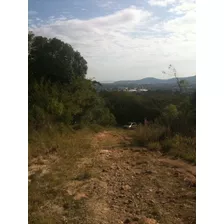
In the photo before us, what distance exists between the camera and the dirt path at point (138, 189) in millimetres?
1986

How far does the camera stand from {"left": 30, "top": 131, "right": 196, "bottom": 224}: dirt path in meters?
1.95

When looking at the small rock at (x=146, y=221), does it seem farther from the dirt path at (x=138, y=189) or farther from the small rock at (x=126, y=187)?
the small rock at (x=126, y=187)

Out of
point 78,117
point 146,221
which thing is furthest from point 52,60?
point 146,221

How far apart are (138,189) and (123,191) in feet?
0.47

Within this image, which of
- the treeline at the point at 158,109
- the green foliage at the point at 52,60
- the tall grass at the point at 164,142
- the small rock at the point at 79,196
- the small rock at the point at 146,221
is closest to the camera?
the small rock at the point at 146,221

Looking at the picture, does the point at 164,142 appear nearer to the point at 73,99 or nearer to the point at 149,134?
the point at 149,134

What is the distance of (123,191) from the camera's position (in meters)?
2.36

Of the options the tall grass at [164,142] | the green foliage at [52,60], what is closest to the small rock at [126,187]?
the tall grass at [164,142]

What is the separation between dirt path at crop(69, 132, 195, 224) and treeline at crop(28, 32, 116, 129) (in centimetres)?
98

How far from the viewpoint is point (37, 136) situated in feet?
10.9

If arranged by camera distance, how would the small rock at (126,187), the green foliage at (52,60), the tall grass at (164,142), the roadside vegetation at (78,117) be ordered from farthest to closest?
1. the green foliage at (52,60)
2. the tall grass at (164,142)
3. the roadside vegetation at (78,117)
4. the small rock at (126,187)
